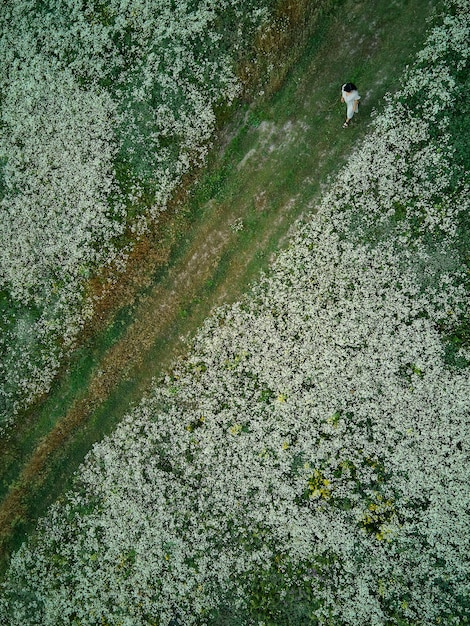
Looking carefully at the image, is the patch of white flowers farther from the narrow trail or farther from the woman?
the woman

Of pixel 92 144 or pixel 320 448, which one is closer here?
pixel 320 448

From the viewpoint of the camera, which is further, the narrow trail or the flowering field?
the flowering field

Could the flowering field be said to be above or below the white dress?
below

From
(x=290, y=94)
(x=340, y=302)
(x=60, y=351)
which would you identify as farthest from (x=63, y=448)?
(x=290, y=94)

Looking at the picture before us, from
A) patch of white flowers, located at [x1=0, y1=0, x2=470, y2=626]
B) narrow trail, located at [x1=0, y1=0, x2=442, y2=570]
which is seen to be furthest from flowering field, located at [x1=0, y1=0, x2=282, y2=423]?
patch of white flowers, located at [x1=0, y1=0, x2=470, y2=626]

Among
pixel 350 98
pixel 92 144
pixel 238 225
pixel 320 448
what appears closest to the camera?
pixel 350 98

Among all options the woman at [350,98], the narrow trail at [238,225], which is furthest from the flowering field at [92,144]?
the woman at [350,98]

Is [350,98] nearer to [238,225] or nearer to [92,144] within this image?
[238,225]

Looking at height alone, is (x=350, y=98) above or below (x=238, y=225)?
above

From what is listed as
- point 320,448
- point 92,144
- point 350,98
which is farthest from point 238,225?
point 320,448
